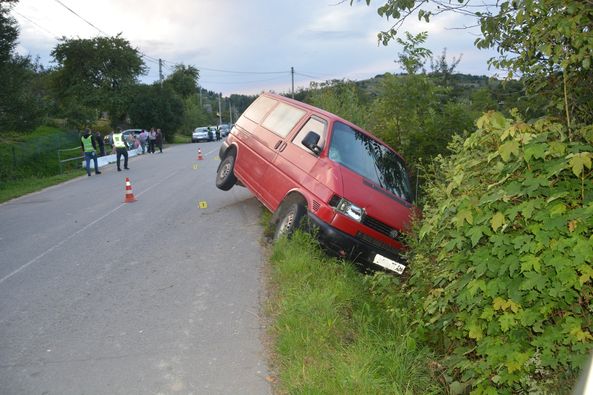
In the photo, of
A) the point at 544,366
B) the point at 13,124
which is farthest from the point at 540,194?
the point at 13,124

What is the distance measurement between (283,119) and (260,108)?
1.31 meters

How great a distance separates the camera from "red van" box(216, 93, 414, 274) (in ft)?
20.2

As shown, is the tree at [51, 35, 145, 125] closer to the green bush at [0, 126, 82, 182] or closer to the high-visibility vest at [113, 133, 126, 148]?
the green bush at [0, 126, 82, 182]

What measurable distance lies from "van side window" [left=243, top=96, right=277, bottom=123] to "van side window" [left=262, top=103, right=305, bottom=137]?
0.31 metres

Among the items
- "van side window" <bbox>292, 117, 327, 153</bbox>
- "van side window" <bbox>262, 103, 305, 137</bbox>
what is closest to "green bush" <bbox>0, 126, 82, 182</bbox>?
"van side window" <bbox>262, 103, 305, 137</bbox>

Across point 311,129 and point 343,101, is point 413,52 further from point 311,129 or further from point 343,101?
point 343,101

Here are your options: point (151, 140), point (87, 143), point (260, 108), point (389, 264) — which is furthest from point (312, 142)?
point (151, 140)

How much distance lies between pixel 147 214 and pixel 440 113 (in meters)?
6.24

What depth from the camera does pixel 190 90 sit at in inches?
2569

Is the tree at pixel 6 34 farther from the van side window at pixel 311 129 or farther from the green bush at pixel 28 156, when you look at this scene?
the van side window at pixel 311 129

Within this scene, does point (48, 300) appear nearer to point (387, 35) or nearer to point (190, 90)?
point (387, 35)

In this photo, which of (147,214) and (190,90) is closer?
(147,214)

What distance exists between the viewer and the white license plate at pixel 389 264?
6141 millimetres

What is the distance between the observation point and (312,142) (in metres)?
6.78
